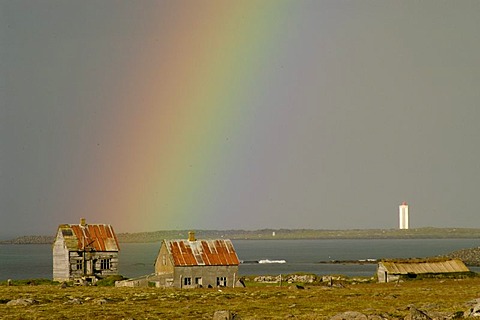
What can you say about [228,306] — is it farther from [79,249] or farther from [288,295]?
[79,249]

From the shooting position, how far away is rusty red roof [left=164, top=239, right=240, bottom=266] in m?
79.9

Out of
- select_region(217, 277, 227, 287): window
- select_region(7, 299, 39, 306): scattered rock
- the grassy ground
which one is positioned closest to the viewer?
the grassy ground

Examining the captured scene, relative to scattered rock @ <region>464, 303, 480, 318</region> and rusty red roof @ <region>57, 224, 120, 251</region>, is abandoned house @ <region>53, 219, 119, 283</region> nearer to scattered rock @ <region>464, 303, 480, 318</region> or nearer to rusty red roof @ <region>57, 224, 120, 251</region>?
rusty red roof @ <region>57, 224, 120, 251</region>

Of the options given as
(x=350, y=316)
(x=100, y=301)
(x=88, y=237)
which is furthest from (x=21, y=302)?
(x=88, y=237)

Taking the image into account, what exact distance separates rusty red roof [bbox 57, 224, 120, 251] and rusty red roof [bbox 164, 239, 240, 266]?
1306 cm

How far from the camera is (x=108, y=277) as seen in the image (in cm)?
9038

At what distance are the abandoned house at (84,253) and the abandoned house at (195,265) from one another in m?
11.3

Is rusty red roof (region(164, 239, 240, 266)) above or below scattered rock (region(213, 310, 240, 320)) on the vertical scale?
above

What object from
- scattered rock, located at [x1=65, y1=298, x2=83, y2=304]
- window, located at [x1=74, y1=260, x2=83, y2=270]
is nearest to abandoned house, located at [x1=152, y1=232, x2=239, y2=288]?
window, located at [x1=74, y1=260, x2=83, y2=270]

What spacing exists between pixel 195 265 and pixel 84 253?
16.5 m

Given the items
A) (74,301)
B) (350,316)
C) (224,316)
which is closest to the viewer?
(350,316)

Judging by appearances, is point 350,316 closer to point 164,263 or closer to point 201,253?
point 201,253

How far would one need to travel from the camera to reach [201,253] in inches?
3199

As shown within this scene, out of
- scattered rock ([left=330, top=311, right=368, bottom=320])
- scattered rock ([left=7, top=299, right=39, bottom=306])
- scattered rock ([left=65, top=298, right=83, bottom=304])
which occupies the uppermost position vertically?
scattered rock ([left=330, top=311, right=368, bottom=320])
